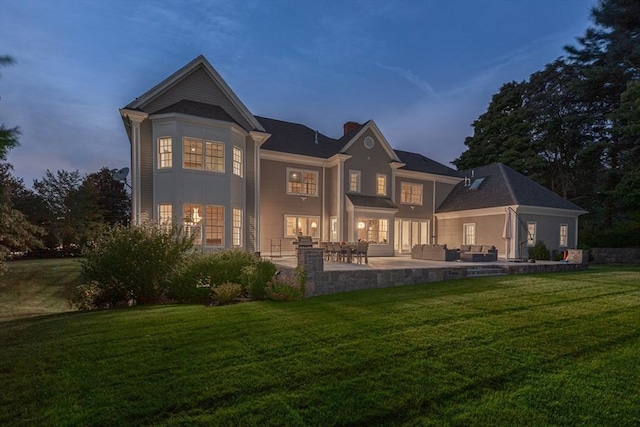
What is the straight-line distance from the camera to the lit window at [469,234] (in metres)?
21.6

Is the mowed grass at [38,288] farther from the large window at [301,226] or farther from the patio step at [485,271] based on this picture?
the patio step at [485,271]

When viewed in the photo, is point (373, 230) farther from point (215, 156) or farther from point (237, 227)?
point (215, 156)

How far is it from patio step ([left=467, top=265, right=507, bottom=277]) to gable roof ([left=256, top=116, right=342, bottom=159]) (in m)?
10.2

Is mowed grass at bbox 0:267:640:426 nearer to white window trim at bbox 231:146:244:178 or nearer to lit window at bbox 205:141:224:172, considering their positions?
lit window at bbox 205:141:224:172

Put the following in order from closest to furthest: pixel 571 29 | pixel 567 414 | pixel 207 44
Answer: pixel 567 414 → pixel 571 29 → pixel 207 44

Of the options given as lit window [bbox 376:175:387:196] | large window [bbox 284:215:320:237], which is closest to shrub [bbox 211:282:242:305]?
large window [bbox 284:215:320:237]

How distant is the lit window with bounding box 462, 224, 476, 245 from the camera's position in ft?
70.8

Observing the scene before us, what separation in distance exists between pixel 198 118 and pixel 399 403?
537 inches

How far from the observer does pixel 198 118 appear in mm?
14125

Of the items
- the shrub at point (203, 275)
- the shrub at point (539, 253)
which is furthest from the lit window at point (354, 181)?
the shrub at point (203, 275)

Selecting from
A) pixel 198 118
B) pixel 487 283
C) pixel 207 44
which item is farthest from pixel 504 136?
pixel 207 44

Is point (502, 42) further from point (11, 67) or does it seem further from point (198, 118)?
point (11, 67)

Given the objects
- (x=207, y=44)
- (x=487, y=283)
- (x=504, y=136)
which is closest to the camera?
(x=487, y=283)

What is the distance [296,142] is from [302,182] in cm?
266
